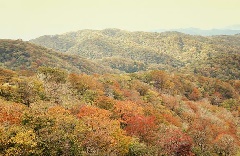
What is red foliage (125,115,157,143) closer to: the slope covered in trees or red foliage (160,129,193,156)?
the slope covered in trees

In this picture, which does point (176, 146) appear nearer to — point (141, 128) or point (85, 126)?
point (141, 128)

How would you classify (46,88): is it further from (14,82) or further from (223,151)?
(223,151)

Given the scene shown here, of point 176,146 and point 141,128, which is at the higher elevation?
point 141,128

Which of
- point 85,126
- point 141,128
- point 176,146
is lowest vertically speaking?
point 176,146

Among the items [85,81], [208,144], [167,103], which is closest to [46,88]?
[85,81]

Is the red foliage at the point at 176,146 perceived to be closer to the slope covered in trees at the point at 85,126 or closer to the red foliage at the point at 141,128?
the slope covered in trees at the point at 85,126

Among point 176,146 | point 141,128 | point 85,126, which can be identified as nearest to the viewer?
point 85,126

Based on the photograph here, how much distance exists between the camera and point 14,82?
8831 cm

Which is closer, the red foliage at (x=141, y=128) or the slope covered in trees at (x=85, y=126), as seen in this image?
the slope covered in trees at (x=85, y=126)

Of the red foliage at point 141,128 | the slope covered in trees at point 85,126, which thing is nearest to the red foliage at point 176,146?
the slope covered in trees at point 85,126

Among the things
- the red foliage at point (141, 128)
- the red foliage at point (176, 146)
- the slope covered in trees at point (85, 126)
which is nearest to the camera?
the slope covered in trees at point (85, 126)

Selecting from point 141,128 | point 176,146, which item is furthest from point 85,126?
point 141,128

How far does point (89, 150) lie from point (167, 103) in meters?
91.9

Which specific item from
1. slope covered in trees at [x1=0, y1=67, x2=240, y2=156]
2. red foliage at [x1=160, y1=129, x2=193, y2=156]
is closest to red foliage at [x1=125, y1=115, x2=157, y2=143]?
slope covered in trees at [x1=0, y1=67, x2=240, y2=156]
